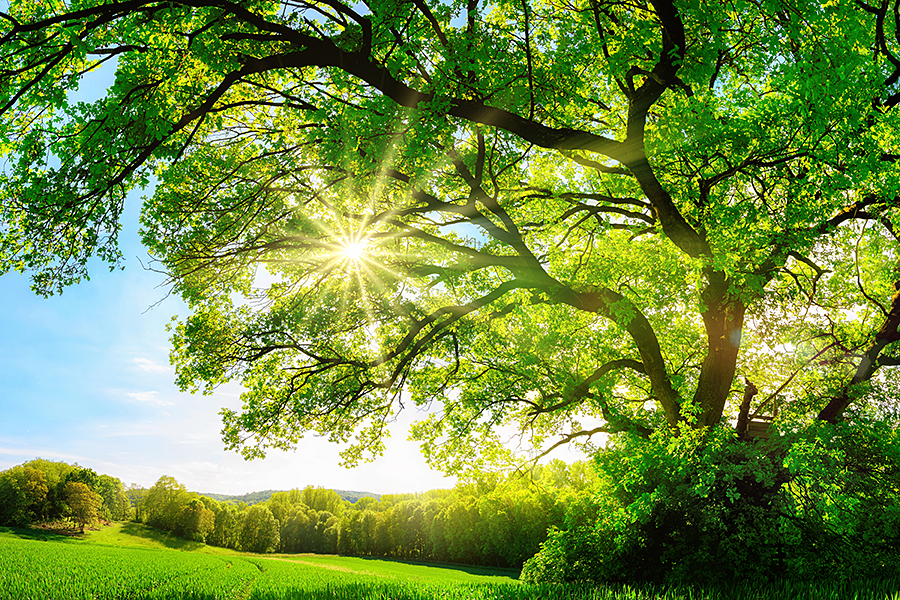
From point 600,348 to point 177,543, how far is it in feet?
269

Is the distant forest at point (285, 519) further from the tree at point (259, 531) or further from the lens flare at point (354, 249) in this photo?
the lens flare at point (354, 249)

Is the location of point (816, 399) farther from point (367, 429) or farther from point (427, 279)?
point (367, 429)

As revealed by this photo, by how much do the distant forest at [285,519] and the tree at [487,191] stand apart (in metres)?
37.3

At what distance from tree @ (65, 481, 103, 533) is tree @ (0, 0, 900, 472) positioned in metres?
80.9

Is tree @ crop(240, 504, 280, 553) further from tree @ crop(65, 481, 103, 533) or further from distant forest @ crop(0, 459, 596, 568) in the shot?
tree @ crop(65, 481, 103, 533)

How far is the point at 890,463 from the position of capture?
31.4ft

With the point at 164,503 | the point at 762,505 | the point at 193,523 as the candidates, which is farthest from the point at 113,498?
the point at 762,505

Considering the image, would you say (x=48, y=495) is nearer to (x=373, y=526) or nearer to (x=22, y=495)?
(x=22, y=495)

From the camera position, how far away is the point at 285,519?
9462 cm

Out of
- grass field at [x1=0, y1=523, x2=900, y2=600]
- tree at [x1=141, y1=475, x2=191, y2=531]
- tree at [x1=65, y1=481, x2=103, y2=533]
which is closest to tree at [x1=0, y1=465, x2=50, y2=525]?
tree at [x1=65, y1=481, x2=103, y2=533]

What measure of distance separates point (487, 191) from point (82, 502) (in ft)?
291

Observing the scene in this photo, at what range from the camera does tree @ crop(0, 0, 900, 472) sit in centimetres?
708

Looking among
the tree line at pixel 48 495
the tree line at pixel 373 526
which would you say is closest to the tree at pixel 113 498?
the tree line at pixel 48 495

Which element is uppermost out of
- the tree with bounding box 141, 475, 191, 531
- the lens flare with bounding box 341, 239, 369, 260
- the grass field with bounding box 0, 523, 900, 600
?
the lens flare with bounding box 341, 239, 369, 260
